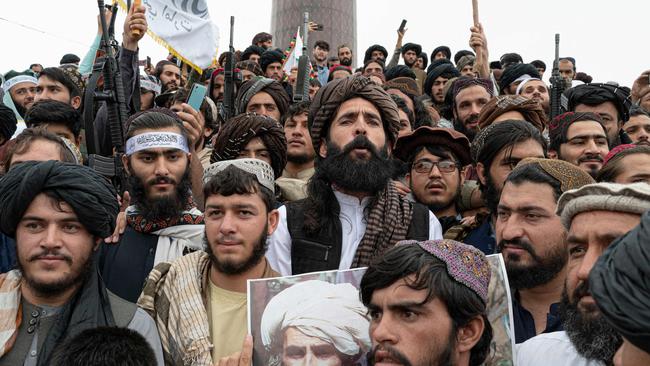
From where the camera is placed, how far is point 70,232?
320 centimetres

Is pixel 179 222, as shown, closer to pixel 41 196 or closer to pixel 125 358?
pixel 41 196

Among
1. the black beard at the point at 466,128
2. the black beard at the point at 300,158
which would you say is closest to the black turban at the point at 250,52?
the black beard at the point at 466,128

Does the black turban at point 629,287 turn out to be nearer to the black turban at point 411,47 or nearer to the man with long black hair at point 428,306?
the man with long black hair at point 428,306

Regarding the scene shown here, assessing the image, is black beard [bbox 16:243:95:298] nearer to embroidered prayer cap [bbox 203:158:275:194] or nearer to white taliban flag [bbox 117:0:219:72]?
embroidered prayer cap [bbox 203:158:275:194]

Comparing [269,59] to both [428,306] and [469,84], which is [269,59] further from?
[428,306]

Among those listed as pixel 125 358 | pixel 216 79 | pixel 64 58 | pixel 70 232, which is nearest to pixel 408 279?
pixel 125 358

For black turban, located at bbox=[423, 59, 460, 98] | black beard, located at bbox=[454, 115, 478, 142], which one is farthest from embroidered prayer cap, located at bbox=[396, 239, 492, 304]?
black turban, located at bbox=[423, 59, 460, 98]

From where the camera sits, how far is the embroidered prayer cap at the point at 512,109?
552 centimetres

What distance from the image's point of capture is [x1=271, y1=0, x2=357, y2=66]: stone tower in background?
58.7 feet

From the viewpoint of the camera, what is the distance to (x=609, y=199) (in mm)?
2602

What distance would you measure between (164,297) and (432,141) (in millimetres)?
2414

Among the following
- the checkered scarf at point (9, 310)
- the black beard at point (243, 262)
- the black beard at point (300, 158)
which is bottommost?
the checkered scarf at point (9, 310)

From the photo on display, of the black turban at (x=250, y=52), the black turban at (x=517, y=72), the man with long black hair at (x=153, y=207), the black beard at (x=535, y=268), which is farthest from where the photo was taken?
the black turban at (x=250, y=52)

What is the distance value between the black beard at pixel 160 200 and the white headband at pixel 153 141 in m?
0.14
